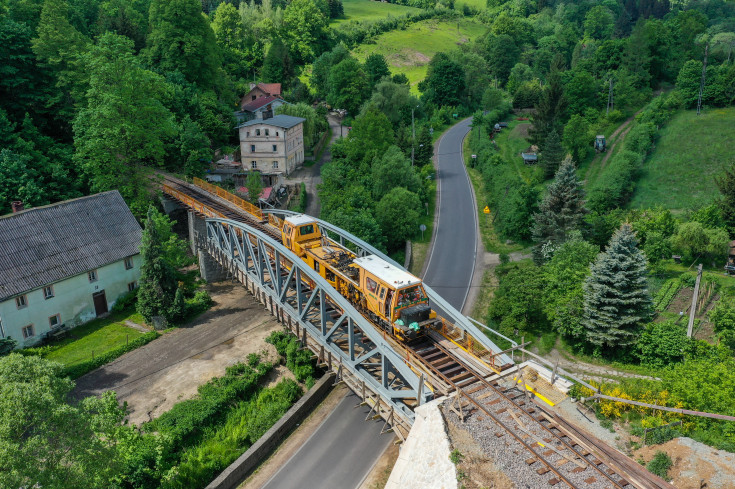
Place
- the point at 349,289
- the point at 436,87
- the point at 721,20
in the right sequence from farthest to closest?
the point at 721,20 → the point at 436,87 → the point at 349,289

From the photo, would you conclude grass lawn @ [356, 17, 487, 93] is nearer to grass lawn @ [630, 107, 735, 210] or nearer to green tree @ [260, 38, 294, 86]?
green tree @ [260, 38, 294, 86]

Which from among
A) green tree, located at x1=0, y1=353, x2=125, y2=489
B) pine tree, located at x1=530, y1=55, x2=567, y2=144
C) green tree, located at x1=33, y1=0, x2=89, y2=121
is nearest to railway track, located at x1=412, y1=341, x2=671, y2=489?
green tree, located at x1=0, y1=353, x2=125, y2=489

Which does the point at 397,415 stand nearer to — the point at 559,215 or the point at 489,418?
the point at 489,418

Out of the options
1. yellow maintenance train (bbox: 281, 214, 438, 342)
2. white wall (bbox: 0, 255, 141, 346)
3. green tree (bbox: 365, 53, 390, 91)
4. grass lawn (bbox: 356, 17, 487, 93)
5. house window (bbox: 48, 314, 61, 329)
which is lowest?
house window (bbox: 48, 314, 61, 329)

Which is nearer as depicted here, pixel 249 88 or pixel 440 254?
pixel 440 254

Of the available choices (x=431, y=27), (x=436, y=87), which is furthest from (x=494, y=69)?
(x=431, y=27)
